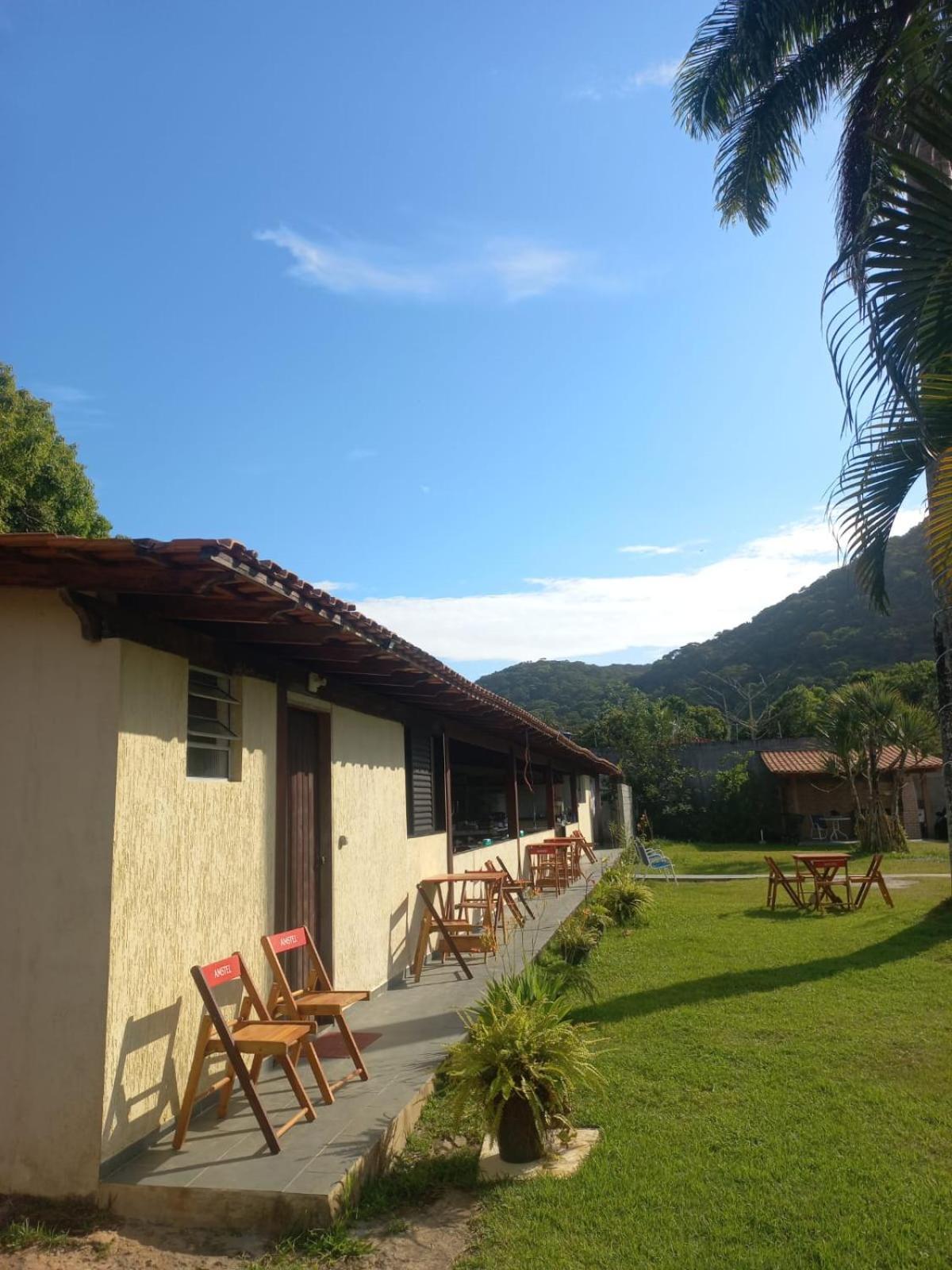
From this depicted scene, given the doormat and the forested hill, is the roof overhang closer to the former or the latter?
the doormat

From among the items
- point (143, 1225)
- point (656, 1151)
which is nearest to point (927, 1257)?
point (656, 1151)

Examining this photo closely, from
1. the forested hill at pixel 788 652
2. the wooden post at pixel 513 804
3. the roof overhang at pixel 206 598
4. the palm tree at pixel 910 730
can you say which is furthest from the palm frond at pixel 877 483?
the forested hill at pixel 788 652

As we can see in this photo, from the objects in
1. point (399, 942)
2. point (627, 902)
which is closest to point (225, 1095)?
point (399, 942)

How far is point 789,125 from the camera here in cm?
980

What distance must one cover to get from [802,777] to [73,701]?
26492 mm

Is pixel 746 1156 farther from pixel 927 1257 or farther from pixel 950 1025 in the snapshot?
pixel 950 1025

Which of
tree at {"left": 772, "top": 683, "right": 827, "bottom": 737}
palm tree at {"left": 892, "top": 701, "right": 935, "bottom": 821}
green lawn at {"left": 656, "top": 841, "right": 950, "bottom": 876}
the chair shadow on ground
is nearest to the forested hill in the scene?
tree at {"left": 772, "top": 683, "right": 827, "bottom": 737}

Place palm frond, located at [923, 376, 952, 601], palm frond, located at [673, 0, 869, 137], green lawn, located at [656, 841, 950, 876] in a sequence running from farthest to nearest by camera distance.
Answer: green lawn, located at [656, 841, 950, 876] → palm frond, located at [673, 0, 869, 137] → palm frond, located at [923, 376, 952, 601]

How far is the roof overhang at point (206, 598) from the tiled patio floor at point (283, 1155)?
8.17 feet

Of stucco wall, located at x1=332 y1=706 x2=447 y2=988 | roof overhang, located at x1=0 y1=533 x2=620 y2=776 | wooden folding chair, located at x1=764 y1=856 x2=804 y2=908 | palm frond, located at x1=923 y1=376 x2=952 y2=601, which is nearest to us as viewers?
roof overhang, located at x1=0 y1=533 x2=620 y2=776

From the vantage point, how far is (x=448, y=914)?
9.34m

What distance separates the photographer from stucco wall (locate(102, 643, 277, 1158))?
392cm

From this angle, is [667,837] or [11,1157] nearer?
[11,1157]

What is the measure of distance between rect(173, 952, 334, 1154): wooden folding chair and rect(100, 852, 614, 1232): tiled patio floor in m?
0.10
